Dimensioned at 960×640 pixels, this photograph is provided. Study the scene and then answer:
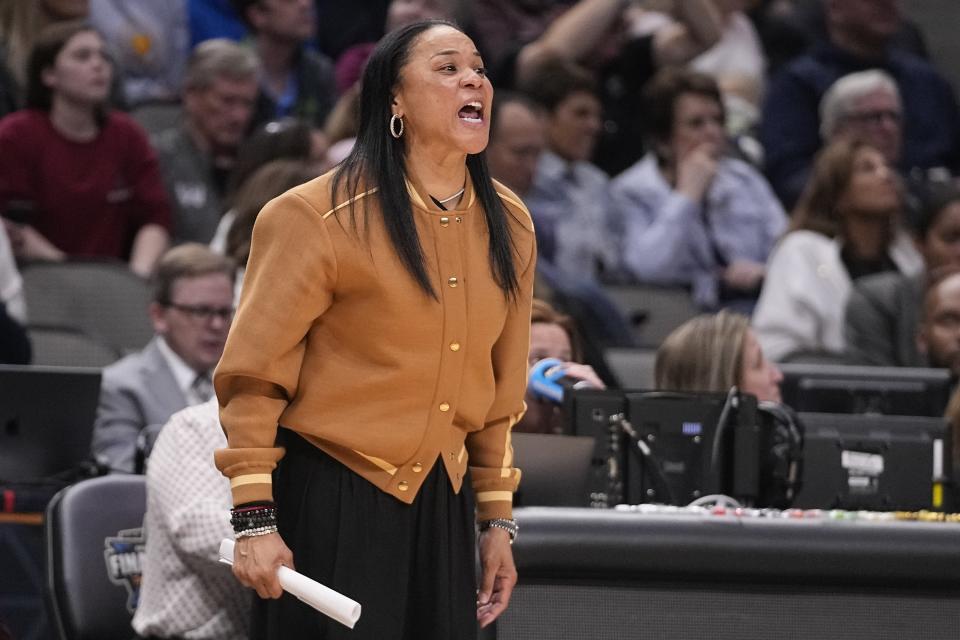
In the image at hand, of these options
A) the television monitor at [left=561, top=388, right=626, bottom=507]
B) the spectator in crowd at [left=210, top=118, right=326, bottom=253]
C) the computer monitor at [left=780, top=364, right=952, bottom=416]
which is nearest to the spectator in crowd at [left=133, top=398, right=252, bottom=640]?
the television monitor at [left=561, top=388, right=626, bottom=507]

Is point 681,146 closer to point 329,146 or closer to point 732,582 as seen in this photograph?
point 329,146

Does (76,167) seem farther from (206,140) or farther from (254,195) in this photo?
(254,195)

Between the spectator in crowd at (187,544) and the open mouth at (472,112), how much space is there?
1161 mm

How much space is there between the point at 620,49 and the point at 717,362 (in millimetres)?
4076

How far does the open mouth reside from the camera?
2.69 m

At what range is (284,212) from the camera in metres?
2.66

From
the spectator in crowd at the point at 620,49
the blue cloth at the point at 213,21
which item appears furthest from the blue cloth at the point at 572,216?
the blue cloth at the point at 213,21

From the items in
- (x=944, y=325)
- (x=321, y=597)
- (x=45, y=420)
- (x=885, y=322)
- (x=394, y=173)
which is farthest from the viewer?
(x=885, y=322)

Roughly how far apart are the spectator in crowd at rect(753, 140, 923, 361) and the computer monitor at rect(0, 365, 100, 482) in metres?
2.84

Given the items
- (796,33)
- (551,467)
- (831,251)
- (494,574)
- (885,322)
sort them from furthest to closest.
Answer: (796,33)
(831,251)
(885,322)
(551,467)
(494,574)

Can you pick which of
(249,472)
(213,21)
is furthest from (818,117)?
(249,472)

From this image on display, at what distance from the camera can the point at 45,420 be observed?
454 centimetres

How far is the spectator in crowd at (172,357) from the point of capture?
5102 mm

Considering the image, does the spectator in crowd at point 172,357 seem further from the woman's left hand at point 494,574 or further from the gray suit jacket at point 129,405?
the woman's left hand at point 494,574
